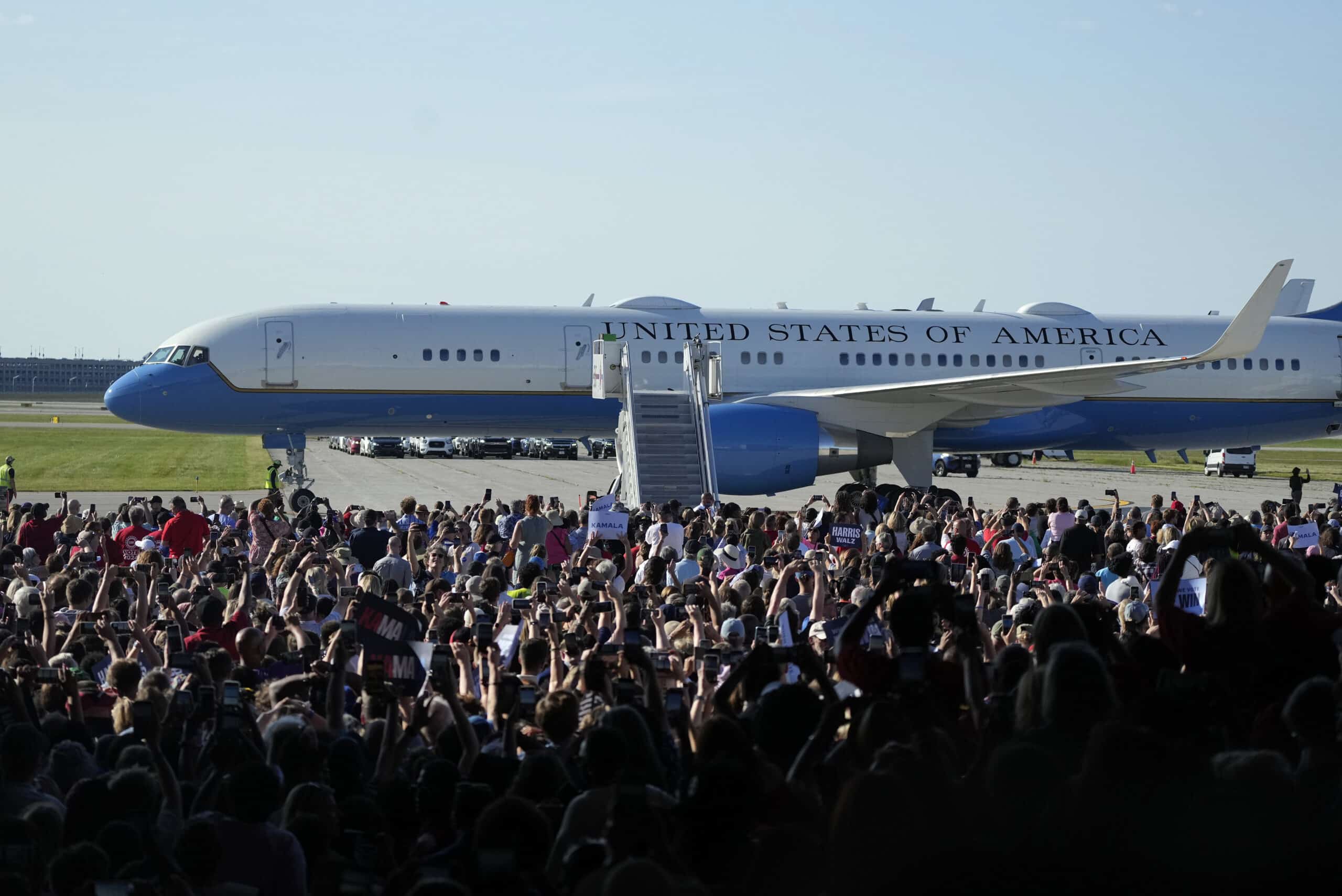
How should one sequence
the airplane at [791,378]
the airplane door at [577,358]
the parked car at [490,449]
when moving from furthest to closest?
1. the parked car at [490,449]
2. the airplane door at [577,358]
3. the airplane at [791,378]

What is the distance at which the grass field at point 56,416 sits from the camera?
96.3 m

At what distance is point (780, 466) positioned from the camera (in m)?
26.0

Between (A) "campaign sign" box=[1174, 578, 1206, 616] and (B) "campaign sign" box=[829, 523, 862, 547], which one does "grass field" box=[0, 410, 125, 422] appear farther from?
(A) "campaign sign" box=[1174, 578, 1206, 616]

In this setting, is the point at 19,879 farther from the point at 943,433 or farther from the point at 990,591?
the point at 943,433

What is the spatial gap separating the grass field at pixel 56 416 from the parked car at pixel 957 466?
2301 inches

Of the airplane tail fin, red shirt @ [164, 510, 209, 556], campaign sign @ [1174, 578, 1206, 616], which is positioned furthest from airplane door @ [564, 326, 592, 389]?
the airplane tail fin

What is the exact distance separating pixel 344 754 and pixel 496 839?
1.48 m

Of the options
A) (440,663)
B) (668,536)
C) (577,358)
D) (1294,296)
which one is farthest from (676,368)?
(1294,296)

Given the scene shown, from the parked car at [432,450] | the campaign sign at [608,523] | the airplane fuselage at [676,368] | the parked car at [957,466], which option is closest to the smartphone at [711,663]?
the campaign sign at [608,523]

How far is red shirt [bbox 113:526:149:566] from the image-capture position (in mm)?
14930

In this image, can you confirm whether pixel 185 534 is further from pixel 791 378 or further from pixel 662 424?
pixel 791 378

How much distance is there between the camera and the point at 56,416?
3996 inches

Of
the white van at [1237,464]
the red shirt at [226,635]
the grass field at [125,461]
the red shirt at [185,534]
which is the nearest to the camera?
the red shirt at [226,635]

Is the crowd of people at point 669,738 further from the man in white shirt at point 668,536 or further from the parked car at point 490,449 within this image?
the parked car at point 490,449
